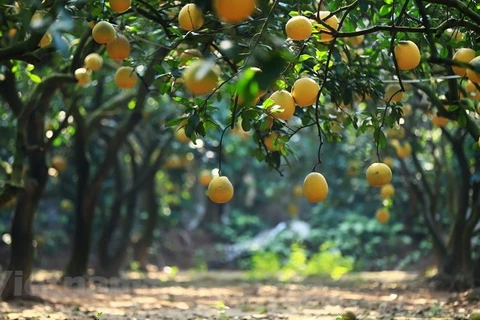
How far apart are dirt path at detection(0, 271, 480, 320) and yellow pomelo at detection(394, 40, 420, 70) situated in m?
2.15

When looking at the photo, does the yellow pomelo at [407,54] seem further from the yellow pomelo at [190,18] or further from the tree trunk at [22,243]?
the tree trunk at [22,243]

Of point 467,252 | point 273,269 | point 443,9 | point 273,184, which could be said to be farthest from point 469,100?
point 273,184

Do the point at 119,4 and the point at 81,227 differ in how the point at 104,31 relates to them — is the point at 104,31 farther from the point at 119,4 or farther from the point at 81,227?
the point at 81,227

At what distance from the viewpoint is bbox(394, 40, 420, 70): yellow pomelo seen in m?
3.01

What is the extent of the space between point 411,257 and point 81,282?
668cm

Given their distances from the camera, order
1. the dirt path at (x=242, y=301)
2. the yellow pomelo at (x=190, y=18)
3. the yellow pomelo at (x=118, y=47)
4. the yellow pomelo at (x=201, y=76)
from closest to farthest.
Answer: the yellow pomelo at (x=201, y=76), the yellow pomelo at (x=190, y=18), the yellow pomelo at (x=118, y=47), the dirt path at (x=242, y=301)

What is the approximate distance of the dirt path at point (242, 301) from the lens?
4.80m

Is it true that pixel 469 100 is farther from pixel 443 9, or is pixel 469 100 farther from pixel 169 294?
pixel 169 294

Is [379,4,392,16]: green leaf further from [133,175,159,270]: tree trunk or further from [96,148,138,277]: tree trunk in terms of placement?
[133,175,159,270]: tree trunk

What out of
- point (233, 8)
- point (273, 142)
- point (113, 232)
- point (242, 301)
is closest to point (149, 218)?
point (113, 232)

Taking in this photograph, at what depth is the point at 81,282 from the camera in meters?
7.40

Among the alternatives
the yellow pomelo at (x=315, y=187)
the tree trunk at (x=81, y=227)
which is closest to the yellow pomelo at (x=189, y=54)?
the yellow pomelo at (x=315, y=187)

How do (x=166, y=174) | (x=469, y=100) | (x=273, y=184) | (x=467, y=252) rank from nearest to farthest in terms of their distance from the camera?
(x=469, y=100), (x=467, y=252), (x=166, y=174), (x=273, y=184)

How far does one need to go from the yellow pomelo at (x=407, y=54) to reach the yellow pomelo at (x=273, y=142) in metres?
0.80
